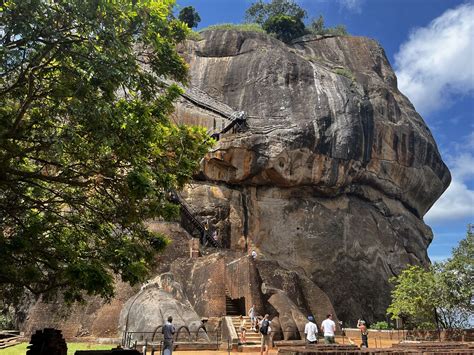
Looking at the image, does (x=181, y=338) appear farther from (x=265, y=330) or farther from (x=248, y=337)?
(x=265, y=330)

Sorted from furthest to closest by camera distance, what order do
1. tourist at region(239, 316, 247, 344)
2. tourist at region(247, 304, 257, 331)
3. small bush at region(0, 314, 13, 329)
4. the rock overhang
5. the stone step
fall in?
1. the rock overhang
2. small bush at region(0, 314, 13, 329)
3. tourist at region(247, 304, 257, 331)
4. tourist at region(239, 316, 247, 344)
5. the stone step

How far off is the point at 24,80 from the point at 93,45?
50.8 inches

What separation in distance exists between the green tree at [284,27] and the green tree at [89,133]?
37.4 metres

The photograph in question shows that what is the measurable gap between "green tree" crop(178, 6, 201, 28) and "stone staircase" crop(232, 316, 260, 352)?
34.4 meters

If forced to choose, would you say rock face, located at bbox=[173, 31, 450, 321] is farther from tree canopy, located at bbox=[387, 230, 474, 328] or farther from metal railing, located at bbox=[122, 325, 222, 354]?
metal railing, located at bbox=[122, 325, 222, 354]

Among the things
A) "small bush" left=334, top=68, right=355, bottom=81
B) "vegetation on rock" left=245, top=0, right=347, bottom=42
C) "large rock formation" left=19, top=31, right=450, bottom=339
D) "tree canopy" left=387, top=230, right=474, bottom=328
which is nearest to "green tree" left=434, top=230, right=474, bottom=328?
"tree canopy" left=387, top=230, right=474, bottom=328

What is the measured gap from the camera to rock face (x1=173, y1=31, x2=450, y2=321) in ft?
105

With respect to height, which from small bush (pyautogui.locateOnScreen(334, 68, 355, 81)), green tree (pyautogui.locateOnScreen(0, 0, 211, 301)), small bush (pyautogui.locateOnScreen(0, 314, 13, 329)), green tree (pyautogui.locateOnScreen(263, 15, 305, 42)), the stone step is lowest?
the stone step

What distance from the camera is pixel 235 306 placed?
2041 centimetres

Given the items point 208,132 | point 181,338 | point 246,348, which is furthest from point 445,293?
point 208,132

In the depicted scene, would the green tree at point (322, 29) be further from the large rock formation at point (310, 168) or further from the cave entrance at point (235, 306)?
the cave entrance at point (235, 306)

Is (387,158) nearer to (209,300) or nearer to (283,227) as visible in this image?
(283,227)

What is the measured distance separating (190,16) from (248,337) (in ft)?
120

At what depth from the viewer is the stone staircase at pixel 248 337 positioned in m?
15.8
